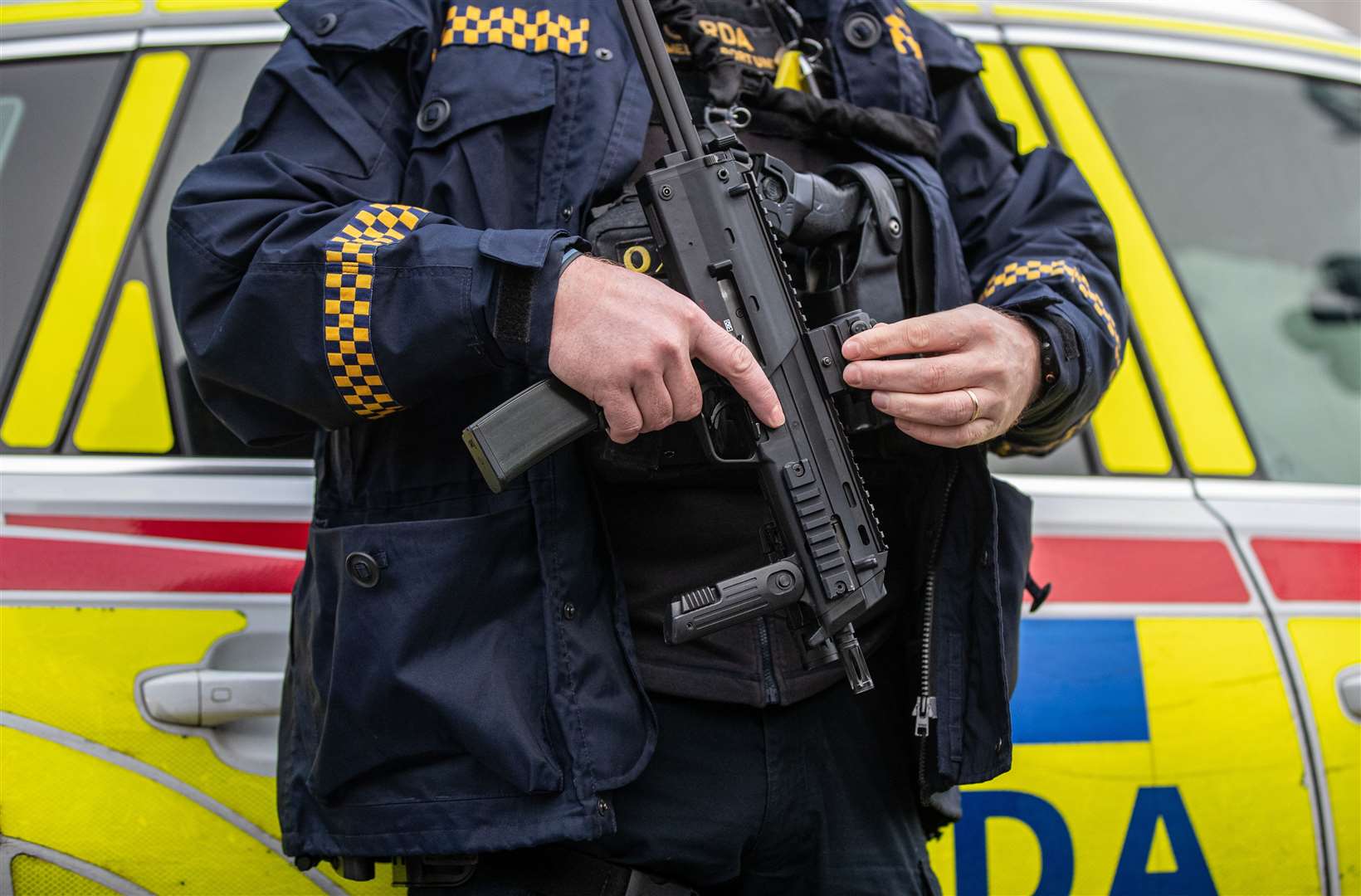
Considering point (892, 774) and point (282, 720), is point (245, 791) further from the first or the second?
point (892, 774)

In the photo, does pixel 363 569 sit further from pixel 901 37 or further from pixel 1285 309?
pixel 1285 309

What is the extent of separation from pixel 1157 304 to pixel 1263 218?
13.3 inches

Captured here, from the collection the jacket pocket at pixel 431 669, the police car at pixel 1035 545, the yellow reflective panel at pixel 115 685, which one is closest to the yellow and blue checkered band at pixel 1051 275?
the police car at pixel 1035 545

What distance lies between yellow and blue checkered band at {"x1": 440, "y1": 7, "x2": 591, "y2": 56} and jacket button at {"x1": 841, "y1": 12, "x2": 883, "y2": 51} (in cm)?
39

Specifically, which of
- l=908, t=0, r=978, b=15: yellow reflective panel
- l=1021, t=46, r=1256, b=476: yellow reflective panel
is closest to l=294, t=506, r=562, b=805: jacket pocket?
l=1021, t=46, r=1256, b=476: yellow reflective panel

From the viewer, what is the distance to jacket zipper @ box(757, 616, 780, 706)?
1.24 metres

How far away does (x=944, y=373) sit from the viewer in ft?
3.95

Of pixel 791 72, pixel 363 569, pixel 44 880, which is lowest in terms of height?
pixel 44 880

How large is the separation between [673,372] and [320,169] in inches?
17.4

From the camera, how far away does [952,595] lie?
52.3 inches

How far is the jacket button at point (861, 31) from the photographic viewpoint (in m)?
1.50

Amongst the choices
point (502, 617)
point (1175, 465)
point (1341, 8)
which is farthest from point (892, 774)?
point (1341, 8)

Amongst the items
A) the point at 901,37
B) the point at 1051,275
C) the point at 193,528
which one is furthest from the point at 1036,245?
the point at 193,528

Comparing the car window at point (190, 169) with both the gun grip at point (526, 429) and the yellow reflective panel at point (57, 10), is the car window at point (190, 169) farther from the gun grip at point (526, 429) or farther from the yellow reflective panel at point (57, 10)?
the gun grip at point (526, 429)
